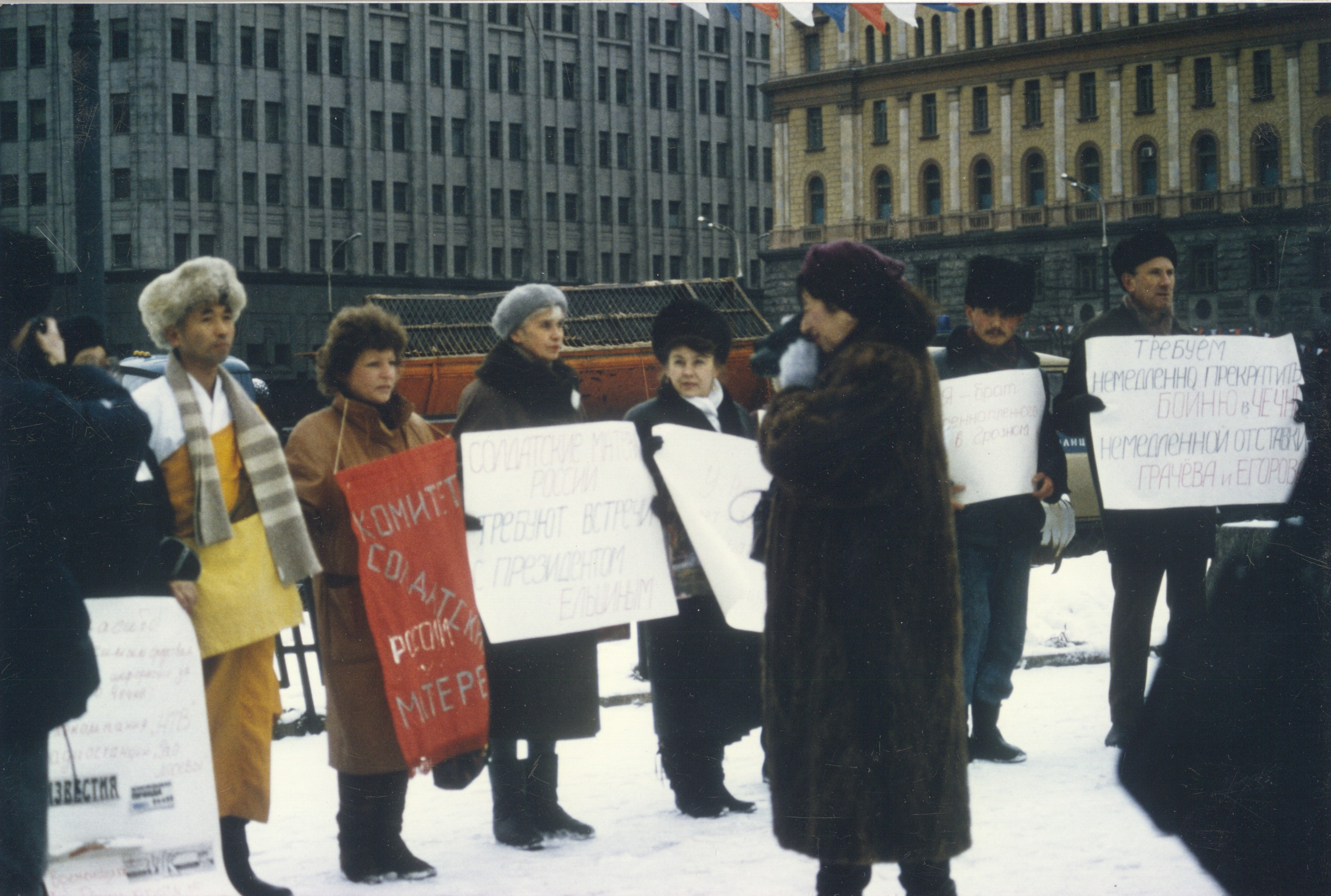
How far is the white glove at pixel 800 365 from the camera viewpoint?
142 inches

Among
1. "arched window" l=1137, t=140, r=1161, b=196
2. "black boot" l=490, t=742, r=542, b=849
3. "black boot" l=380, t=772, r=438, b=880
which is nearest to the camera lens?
"black boot" l=380, t=772, r=438, b=880

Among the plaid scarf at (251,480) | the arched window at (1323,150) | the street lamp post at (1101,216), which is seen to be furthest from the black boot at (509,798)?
the street lamp post at (1101,216)

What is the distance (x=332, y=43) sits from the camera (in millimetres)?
49375

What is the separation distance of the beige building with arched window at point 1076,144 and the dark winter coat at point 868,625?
2.18 metres

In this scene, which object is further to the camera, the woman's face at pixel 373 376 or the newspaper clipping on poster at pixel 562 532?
the newspaper clipping on poster at pixel 562 532

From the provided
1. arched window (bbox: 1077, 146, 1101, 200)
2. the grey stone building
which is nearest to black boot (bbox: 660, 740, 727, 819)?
arched window (bbox: 1077, 146, 1101, 200)

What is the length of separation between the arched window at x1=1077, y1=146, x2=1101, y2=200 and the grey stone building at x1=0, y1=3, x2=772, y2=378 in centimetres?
1212

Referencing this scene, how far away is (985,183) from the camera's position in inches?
1332

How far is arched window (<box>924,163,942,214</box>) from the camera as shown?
110ft

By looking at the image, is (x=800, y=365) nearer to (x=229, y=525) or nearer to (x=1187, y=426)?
(x=229, y=525)

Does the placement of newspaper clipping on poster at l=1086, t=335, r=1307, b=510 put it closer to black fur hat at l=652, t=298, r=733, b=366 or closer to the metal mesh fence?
black fur hat at l=652, t=298, r=733, b=366

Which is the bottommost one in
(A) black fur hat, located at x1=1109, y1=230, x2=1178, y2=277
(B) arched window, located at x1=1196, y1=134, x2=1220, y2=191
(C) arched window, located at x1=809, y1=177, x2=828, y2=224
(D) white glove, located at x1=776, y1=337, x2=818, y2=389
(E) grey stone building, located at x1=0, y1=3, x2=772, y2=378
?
(D) white glove, located at x1=776, y1=337, x2=818, y2=389

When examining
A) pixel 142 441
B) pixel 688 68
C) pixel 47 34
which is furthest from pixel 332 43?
pixel 142 441

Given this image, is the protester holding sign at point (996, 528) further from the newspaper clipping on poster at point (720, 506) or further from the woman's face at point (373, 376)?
the woman's face at point (373, 376)
